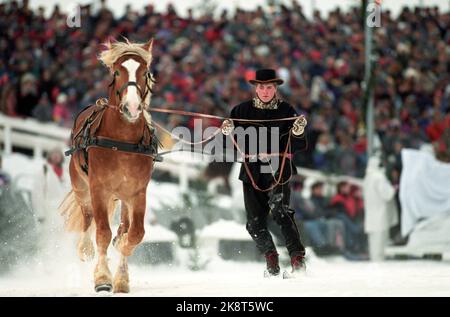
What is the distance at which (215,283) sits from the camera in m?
9.98

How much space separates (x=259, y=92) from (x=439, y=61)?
11.5 metres

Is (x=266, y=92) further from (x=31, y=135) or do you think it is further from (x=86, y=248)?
(x=31, y=135)

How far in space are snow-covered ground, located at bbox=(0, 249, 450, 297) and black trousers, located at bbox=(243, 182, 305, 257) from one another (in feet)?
1.15

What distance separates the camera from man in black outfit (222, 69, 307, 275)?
9883 mm

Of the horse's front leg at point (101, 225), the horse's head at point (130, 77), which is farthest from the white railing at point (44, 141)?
the horse's head at point (130, 77)

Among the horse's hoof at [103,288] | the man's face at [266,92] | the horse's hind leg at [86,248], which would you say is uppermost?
the man's face at [266,92]

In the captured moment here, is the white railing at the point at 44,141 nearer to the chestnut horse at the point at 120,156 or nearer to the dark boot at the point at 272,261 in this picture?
the dark boot at the point at 272,261

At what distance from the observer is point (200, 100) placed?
16938 millimetres

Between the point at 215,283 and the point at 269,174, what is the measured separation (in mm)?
1237

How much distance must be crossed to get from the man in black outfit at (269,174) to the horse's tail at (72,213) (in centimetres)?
184

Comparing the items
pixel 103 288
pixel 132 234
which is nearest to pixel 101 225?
pixel 132 234

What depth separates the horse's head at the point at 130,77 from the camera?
8367 mm

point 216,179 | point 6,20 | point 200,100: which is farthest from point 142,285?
point 6,20
